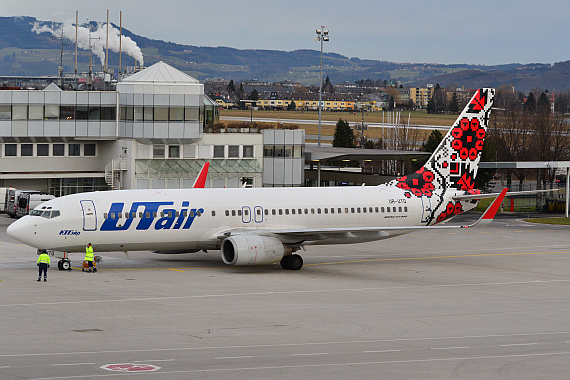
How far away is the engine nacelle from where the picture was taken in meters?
39.7

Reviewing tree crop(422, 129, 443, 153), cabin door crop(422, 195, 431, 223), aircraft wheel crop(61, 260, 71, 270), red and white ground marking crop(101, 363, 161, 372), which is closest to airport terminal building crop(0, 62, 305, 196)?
cabin door crop(422, 195, 431, 223)

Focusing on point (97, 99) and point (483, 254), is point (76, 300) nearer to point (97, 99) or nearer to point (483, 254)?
point (483, 254)

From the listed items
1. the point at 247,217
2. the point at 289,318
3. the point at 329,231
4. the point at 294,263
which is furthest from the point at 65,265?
the point at 289,318

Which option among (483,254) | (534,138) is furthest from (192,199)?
(534,138)

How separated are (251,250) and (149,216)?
511cm

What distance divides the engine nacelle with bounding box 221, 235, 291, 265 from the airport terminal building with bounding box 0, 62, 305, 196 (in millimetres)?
32849

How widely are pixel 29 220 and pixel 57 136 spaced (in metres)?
34.8

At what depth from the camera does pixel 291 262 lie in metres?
42.1

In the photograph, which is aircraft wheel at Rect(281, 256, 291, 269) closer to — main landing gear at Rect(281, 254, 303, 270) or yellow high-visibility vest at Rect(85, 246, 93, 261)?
main landing gear at Rect(281, 254, 303, 270)

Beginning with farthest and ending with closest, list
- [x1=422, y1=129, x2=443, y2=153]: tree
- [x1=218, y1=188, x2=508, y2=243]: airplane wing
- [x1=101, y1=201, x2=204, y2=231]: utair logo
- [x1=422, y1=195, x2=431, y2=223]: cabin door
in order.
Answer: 1. [x1=422, y1=129, x2=443, y2=153]: tree
2. [x1=422, y1=195, x2=431, y2=223]: cabin door
3. [x1=218, y1=188, x2=508, y2=243]: airplane wing
4. [x1=101, y1=201, x2=204, y2=231]: utair logo

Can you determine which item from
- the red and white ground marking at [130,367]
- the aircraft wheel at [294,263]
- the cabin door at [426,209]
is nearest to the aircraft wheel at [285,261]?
the aircraft wheel at [294,263]

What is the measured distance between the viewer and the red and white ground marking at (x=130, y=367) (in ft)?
67.4

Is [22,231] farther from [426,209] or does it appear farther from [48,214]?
[426,209]

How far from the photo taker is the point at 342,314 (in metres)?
29.5
